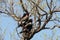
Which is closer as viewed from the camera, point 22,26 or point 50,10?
point 50,10

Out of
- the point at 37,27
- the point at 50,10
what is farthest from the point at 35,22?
the point at 50,10

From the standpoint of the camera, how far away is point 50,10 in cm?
515

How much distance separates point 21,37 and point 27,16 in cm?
56

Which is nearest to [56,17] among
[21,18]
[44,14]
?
[44,14]

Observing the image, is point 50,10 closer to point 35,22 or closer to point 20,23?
point 35,22

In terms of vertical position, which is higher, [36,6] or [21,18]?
[36,6]

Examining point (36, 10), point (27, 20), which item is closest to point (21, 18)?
point (27, 20)

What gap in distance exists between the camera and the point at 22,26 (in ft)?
18.0

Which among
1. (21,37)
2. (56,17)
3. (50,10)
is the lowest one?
(21,37)

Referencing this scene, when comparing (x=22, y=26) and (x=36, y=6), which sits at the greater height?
(x=36, y=6)

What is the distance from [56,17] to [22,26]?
918mm

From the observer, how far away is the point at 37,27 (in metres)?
5.38

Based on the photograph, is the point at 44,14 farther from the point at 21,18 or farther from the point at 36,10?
the point at 21,18

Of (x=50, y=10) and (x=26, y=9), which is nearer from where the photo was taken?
(x=50, y=10)
